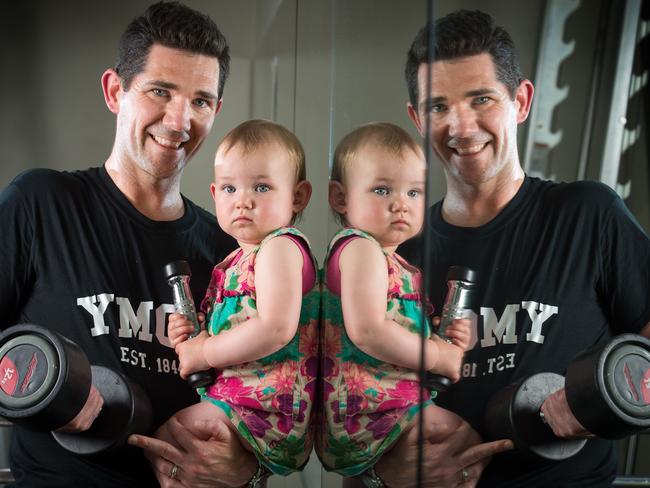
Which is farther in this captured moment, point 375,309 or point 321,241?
point 321,241

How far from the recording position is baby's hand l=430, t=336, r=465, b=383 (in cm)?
118

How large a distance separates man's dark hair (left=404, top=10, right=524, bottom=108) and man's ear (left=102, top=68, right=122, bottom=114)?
404 millimetres

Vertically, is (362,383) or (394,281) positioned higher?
(394,281)

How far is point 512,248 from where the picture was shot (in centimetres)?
122

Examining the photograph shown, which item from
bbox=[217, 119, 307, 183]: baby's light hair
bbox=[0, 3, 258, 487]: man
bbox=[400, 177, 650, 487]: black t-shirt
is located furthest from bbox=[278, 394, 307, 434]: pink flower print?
bbox=[217, 119, 307, 183]: baby's light hair

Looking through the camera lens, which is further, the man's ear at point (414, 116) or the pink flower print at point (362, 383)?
the pink flower print at point (362, 383)

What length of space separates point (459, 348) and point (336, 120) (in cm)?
38

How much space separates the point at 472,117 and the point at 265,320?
1.35ft

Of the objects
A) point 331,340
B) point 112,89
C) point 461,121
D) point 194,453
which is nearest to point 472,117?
point 461,121

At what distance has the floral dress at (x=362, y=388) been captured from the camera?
115cm

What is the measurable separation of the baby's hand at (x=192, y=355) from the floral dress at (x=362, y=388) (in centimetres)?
19

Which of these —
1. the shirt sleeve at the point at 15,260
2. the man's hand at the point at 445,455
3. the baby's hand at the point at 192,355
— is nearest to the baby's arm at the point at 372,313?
the man's hand at the point at 445,455

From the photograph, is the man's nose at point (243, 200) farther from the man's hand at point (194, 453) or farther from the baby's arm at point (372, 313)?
the man's hand at point (194, 453)

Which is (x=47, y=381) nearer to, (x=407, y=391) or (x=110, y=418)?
(x=110, y=418)
